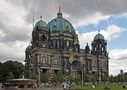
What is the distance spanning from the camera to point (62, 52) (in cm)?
16125

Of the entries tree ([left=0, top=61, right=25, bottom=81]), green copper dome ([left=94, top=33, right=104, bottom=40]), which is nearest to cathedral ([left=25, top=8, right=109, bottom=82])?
green copper dome ([left=94, top=33, right=104, bottom=40])

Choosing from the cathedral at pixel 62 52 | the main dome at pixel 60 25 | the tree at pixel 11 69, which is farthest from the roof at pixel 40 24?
the tree at pixel 11 69

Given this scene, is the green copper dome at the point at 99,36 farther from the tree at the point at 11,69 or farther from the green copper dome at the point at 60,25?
the tree at the point at 11,69

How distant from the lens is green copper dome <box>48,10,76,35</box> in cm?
16775

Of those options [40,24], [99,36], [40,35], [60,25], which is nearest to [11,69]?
[40,35]

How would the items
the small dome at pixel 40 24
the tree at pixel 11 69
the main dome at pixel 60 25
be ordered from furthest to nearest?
the main dome at pixel 60 25 → the small dome at pixel 40 24 → the tree at pixel 11 69

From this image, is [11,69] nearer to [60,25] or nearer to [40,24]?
[40,24]

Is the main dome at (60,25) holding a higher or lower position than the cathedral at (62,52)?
higher

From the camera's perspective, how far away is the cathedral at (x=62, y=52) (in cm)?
15225

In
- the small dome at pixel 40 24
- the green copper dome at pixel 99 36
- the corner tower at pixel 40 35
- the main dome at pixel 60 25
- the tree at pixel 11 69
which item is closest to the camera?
the tree at pixel 11 69

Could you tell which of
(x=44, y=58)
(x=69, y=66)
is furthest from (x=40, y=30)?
(x=69, y=66)

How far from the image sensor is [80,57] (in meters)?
170

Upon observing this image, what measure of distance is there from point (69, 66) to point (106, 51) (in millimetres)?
27891

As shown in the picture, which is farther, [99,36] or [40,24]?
[99,36]
